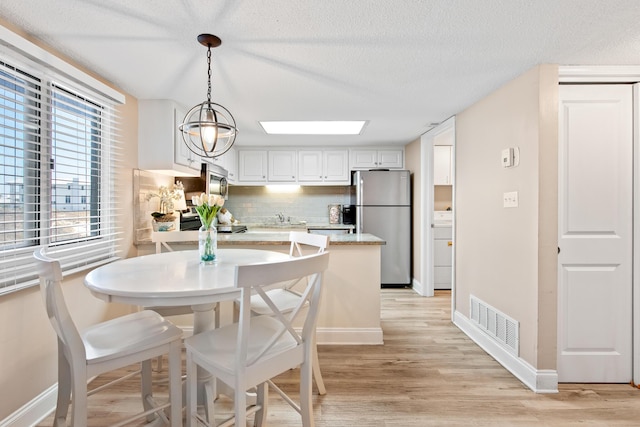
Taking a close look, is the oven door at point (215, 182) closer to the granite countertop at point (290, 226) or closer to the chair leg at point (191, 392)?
the granite countertop at point (290, 226)

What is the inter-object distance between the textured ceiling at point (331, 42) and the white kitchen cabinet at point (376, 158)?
196 cm

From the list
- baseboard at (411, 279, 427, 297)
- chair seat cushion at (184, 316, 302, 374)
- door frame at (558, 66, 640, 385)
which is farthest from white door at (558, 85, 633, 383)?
baseboard at (411, 279, 427, 297)

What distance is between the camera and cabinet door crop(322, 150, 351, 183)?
4.63 metres

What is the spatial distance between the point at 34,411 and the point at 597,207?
11.6 ft

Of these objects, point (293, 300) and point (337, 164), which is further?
point (337, 164)

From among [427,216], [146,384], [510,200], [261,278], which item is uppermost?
[510,200]

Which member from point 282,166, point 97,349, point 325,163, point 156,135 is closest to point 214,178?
point 156,135

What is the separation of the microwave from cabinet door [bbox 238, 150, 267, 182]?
1.80ft

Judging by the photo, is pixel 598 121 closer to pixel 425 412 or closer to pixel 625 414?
pixel 625 414

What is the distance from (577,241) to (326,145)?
327 cm

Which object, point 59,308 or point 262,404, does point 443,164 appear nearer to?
point 262,404

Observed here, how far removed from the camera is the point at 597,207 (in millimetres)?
1972

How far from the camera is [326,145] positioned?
15.0ft

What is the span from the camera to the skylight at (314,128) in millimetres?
3645
